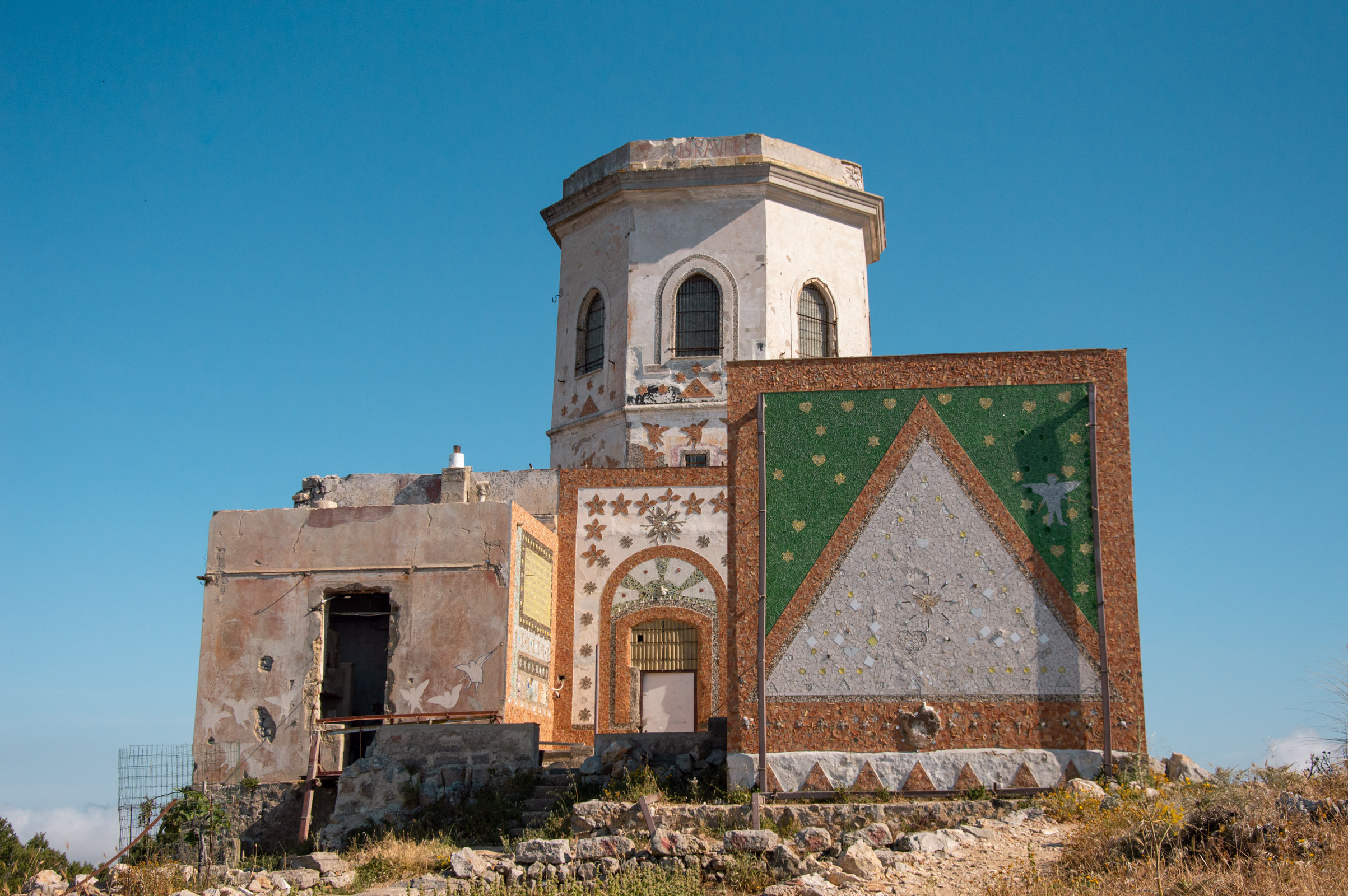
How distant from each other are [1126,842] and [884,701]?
3599 mm

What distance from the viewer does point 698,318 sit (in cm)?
2425

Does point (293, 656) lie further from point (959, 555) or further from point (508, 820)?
point (959, 555)

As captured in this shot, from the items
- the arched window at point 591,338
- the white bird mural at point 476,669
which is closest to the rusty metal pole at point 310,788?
the white bird mural at point 476,669

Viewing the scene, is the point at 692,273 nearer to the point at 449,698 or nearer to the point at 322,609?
the point at 322,609

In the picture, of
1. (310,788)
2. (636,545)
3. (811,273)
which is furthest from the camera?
(811,273)

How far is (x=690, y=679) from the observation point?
22.0m

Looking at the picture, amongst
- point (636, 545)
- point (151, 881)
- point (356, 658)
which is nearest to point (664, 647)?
point (636, 545)

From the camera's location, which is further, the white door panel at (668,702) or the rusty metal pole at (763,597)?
the white door panel at (668,702)

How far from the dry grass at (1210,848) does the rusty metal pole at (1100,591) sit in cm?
161

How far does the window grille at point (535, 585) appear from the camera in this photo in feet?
68.3

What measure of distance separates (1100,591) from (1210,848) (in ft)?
13.4

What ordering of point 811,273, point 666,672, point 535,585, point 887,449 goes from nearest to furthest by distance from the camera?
point 887,449
point 535,585
point 666,672
point 811,273

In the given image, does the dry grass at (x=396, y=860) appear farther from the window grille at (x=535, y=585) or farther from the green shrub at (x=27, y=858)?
the green shrub at (x=27, y=858)

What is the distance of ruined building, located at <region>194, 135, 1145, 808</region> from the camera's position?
14867 mm
